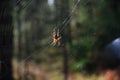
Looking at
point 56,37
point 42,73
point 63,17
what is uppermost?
point 42,73

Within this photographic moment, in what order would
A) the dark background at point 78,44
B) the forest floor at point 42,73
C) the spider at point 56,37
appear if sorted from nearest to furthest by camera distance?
the spider at point 56,37 < the dark background at point 78,44 < the forest floor at point 42,73

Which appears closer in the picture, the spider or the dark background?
the spider

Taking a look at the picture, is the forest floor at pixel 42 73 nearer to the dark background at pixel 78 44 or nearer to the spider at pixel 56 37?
the dark background at pixel 78 44

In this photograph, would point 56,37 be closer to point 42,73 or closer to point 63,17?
point 63,17

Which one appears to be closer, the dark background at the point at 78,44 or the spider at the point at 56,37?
the spider at the point at 56,37

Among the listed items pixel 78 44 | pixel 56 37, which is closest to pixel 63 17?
pixel 56 37

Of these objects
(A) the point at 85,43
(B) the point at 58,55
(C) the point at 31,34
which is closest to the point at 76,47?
(A) the point at 85,43

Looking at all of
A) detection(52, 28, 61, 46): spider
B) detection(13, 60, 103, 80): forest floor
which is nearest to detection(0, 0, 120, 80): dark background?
detection(13, 60, 103, 80): forest floor

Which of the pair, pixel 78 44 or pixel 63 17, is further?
pixel 78 44

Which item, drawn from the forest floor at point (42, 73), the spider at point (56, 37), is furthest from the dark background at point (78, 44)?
the spider at point (56, 37)

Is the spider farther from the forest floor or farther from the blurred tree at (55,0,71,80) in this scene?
the forest floor

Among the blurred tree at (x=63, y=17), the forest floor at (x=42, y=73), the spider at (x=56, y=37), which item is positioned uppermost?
the forest floor at (x=42, y=73)
